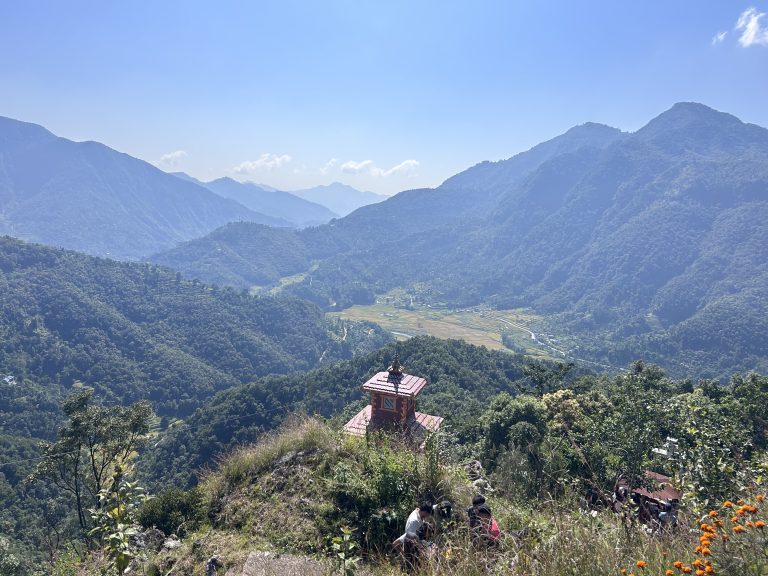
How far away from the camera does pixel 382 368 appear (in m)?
46.8

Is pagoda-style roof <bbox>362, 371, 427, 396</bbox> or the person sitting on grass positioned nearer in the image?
the person sitting on grass

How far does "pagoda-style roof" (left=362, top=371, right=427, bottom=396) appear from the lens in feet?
52.9

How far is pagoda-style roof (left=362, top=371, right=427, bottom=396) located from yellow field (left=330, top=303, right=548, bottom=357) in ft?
260

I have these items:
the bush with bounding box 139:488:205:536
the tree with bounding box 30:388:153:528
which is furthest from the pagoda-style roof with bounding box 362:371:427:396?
the tree with bounding box 30:388:153:528

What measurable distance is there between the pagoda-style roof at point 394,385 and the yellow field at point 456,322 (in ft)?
260

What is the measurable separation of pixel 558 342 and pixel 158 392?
9070 centimetres

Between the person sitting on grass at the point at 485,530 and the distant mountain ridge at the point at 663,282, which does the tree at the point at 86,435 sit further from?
the distant mountain ridge at the point at 663,282

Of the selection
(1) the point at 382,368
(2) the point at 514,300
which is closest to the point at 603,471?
(1) the point at 382,368

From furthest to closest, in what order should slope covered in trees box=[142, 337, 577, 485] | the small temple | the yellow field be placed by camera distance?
the yellow field, slope covered in trees box=[142, 337, 577, 485], the small temple

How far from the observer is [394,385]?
16.5 metres

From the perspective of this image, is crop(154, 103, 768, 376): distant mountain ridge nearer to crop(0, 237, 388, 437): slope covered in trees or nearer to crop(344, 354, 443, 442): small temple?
crop(0, 237, 388, 437): slope covered in trees

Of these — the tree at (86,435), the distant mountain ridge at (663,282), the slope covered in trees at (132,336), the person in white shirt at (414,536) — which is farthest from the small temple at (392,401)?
the distant mountain ridge at (663,282)

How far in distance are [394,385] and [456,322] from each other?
4399 inches

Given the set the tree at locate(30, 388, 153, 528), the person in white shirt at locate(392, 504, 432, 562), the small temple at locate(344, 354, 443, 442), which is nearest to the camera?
the person in white shirt at locate(392, 504, 432, 562)
